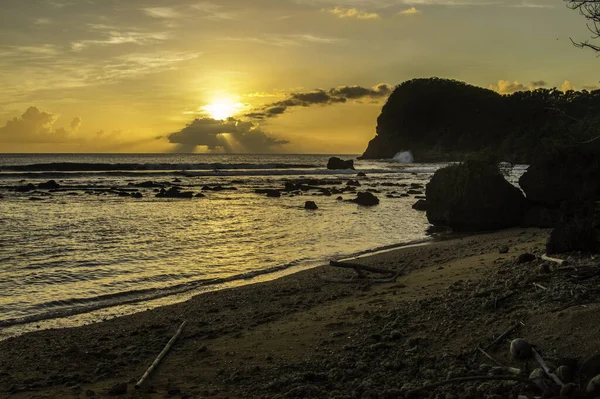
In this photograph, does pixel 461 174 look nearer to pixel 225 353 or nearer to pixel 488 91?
pixel 225 353

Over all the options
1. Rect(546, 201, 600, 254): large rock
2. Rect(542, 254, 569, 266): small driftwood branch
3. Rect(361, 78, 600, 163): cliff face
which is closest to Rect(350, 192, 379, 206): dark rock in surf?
Rect(546, 201, 600, 254): large rock

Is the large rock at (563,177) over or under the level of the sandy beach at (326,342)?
over

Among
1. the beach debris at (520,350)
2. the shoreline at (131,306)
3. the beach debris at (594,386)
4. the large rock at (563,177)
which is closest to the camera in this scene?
the beach debris at (594,386)

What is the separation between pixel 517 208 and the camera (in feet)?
54.4

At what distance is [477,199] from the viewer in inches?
663

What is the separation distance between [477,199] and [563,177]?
9.51ft

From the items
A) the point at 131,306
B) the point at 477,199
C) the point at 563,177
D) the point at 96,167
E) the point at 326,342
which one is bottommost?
the point at 131,306

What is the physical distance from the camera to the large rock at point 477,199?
1656cm

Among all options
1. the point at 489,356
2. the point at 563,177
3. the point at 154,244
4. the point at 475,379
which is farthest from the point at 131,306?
the point at 563,177

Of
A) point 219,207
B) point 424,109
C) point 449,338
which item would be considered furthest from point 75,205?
point 424,109

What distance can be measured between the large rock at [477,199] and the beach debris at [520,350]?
40.8 ft

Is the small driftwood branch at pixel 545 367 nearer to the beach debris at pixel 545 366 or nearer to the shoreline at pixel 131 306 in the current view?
the beach debris at pixel 545 366

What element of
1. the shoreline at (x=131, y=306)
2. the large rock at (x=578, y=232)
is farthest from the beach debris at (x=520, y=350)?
the shoreline at (x=131, y=306)

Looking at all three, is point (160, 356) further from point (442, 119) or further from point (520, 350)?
point (442, 119)
